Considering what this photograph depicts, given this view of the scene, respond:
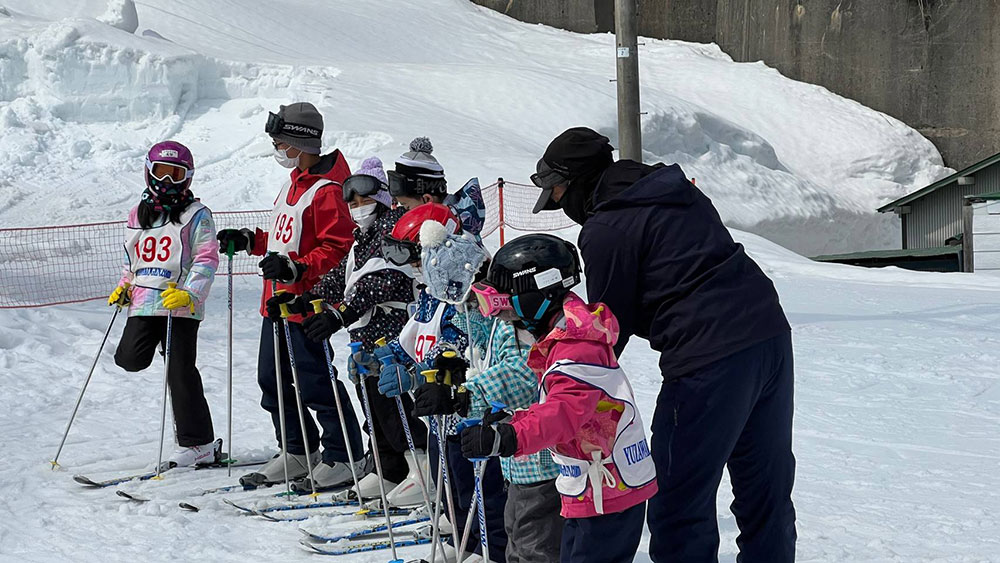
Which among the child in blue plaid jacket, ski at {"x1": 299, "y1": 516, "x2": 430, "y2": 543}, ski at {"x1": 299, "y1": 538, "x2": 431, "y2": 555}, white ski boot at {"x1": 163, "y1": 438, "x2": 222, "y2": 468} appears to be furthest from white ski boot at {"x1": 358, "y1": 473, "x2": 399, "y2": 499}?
the child in blue plaid jacket

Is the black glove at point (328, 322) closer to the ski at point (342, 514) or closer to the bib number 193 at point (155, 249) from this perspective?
the ski at point (342, 514)

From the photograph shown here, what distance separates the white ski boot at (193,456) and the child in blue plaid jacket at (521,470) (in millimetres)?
3086

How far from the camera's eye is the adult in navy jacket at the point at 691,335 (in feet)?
11.1

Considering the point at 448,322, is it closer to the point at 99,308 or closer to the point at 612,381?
the point at 612,381

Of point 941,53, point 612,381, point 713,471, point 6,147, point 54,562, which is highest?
point 941,53

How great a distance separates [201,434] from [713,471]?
3721 millimetres

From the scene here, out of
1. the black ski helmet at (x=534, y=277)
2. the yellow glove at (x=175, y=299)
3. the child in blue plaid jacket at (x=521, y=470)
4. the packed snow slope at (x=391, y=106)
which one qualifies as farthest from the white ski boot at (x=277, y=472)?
the packed snow slope at (x=391, y=106)

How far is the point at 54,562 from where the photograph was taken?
4672 mm

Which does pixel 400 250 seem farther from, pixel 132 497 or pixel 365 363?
pixel 132 497

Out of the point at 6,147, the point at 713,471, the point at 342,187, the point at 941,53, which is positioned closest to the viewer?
the point at 713,471

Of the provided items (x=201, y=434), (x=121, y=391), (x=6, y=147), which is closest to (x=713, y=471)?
(x=201, y=434)

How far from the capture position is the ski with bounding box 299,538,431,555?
4.71 m

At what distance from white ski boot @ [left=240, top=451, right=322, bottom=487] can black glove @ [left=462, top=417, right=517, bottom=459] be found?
123 inches

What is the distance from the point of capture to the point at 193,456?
6.21 meters
